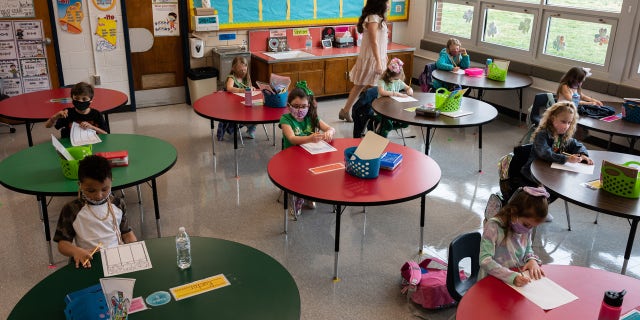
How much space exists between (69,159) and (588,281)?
3060 mm

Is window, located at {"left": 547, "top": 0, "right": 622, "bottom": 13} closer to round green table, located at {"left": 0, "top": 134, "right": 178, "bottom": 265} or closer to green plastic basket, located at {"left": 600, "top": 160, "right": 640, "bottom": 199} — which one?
green plastic basket, located at {"left": 600, "top": 160, "right": 640, "bottom": 199}

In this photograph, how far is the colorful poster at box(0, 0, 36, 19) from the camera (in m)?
6.65

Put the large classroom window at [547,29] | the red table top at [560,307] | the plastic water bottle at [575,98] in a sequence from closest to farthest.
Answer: the red table top at [560,307]
the plastic water bottle at [575,98]
the large classroom window at [547,29]

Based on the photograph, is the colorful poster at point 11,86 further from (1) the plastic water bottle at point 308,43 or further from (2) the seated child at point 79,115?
(1) the plastic water bottle at point 308,43

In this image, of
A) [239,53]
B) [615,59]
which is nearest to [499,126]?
[615,59]

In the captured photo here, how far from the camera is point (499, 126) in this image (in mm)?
7516

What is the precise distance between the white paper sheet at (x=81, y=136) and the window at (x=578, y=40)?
5776 millimetres

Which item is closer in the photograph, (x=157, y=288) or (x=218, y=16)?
(x=157, y=288)

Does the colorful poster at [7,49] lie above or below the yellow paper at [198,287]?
above

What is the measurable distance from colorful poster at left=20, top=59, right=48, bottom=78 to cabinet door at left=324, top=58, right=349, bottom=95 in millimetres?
3813

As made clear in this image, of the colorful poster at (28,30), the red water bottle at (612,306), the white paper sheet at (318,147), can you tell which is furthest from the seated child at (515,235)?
the colorful poster at (28,30)

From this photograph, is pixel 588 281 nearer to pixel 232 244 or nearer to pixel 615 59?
pixel 232 244

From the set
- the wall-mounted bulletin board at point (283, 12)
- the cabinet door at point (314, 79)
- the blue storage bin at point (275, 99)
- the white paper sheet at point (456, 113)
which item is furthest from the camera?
the cabinet door at point (314, 79)

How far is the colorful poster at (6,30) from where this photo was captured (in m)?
6.70
